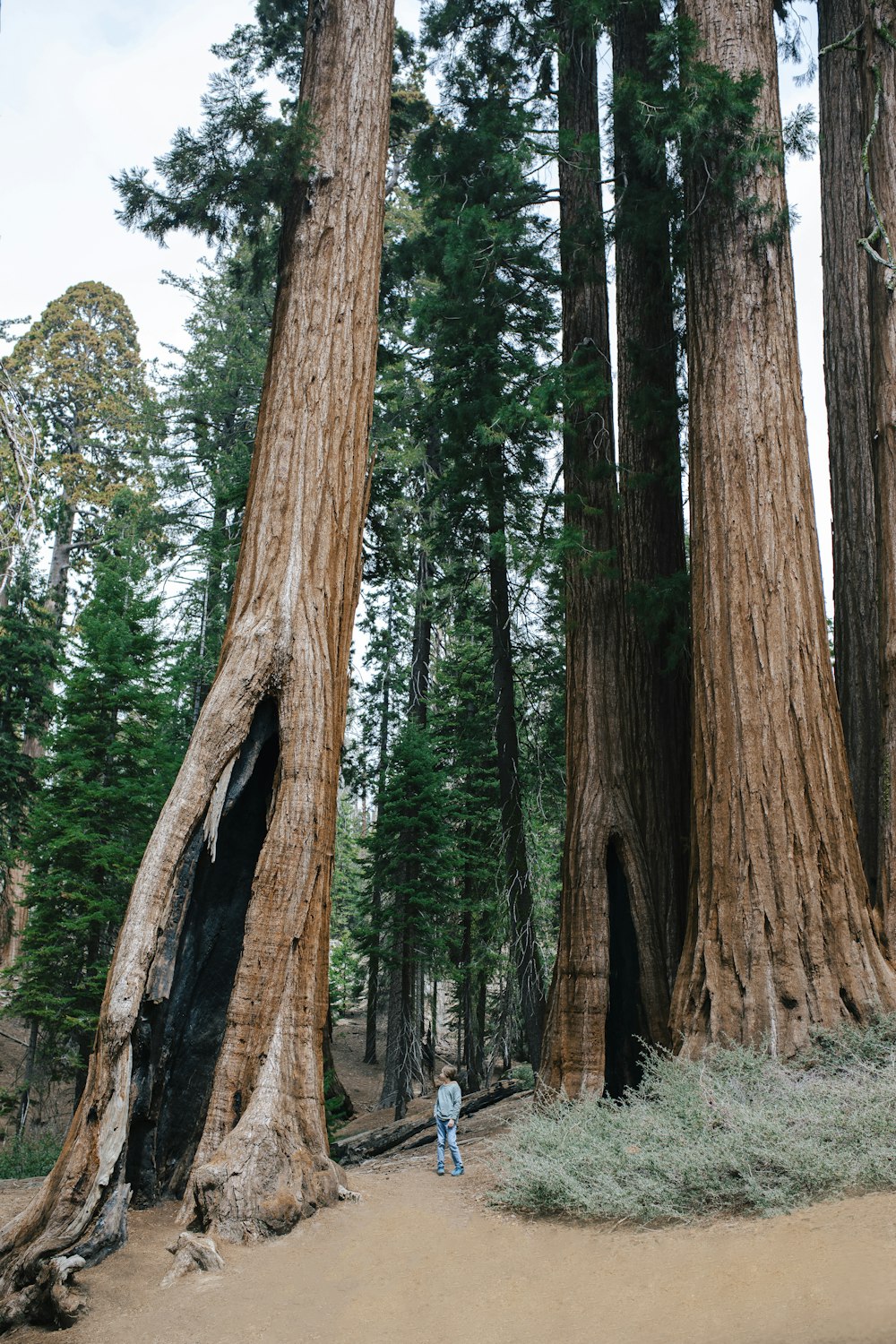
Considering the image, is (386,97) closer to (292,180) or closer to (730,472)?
(292,180)

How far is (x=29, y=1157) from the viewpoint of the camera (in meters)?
12.0

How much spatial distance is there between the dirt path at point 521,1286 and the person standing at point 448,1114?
5.33 ft

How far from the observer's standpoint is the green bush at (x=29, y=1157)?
11133 millimetres

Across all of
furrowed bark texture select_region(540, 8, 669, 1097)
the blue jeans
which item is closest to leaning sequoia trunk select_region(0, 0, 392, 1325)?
the blue jeans

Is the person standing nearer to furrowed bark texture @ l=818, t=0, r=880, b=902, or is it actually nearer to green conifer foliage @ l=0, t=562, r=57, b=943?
furrowed bark texture @ l=818, t=0, r=880, b=902

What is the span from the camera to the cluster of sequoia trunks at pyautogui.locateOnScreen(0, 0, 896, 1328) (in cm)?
552

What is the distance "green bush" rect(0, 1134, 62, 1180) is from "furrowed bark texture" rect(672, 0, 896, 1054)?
8.46 meters

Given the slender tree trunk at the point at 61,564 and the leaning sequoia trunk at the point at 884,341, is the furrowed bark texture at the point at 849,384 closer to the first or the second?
the leaning sequoia trunk at the point at 884,341

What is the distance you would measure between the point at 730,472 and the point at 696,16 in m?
4.43

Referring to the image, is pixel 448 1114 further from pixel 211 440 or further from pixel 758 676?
pixel 211 440

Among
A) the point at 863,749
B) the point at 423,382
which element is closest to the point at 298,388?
the point at 863,749

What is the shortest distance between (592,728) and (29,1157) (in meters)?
9.35

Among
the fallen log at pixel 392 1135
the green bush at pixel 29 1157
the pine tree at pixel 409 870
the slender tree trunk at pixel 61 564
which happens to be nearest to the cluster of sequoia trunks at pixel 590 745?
the fallen log at pixel 392 1135

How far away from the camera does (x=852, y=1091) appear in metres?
5.09
